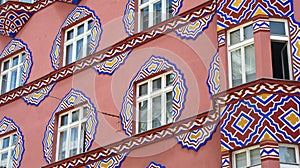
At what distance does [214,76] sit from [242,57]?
100 cm

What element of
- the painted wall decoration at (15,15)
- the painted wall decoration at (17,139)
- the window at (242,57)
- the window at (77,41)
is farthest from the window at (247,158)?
the painted wall decoration at (15,15)

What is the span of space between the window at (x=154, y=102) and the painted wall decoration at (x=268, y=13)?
237 cm

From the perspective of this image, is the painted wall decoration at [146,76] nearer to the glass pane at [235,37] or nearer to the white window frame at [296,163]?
the glass pane at [235,37]

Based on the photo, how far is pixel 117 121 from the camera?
18.4 meters

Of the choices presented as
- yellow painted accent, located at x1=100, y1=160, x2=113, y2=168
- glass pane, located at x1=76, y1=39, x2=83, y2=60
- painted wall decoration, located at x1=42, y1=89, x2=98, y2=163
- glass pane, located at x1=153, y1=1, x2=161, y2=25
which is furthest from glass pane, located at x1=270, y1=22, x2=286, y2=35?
glass pane, located at x1=76, y1=39, x2=83, y2=60

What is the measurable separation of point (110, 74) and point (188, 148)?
3.98m

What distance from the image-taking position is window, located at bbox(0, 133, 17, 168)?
21462 millimetres

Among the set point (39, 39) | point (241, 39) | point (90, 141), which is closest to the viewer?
point (241, 39)

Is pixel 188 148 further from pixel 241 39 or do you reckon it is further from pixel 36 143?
pixel 36 143

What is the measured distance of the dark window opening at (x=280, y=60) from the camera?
15.2m

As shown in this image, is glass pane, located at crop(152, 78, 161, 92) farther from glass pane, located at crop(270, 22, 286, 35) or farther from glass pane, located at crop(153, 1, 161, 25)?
glass pane, located at crop(270, 22, 286, 35)

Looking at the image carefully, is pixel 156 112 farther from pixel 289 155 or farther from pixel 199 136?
pixel 289 155

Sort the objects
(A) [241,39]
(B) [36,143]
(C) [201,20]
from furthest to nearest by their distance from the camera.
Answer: (B) [36,143] < (C) [201,20] < (A) [241,39]

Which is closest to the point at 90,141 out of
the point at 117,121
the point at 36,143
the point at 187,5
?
the point at 117,121
